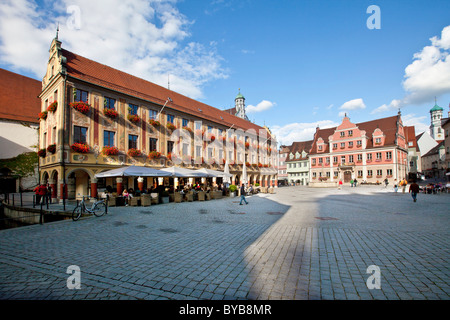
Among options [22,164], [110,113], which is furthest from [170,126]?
[22,164]

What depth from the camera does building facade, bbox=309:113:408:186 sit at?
4847cm

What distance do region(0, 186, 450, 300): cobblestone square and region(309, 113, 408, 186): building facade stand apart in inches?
1594

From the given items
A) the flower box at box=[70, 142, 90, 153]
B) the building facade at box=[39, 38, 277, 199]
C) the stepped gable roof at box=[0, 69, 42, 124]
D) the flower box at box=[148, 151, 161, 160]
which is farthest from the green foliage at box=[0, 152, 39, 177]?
the flower box at box=[148, 151, 161, 160]

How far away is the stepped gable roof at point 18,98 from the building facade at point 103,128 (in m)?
11.8

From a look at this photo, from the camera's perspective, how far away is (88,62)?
23828 millimetres

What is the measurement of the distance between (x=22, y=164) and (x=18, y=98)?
32.6ft

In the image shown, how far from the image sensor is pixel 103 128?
21.6 meters

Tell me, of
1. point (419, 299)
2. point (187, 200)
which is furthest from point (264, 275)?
point (187, 200)

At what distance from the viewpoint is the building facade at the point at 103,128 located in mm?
19531

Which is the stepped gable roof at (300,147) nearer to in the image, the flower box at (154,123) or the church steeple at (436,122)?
the flower box at (154,123)

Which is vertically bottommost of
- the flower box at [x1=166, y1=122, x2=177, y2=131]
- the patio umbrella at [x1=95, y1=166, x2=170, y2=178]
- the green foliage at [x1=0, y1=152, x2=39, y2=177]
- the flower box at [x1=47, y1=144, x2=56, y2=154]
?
the patio umbrella at [x1=95, y1=166, x2=170, y2=178]

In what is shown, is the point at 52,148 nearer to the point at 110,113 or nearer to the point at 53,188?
the point at 53,188

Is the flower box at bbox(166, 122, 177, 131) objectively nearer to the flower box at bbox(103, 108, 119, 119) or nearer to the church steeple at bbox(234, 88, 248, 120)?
the flower box at bbox(103, 108, 119, 119)

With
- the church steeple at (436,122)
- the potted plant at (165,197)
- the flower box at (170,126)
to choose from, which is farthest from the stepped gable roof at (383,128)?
the church steeple at (436,122)
